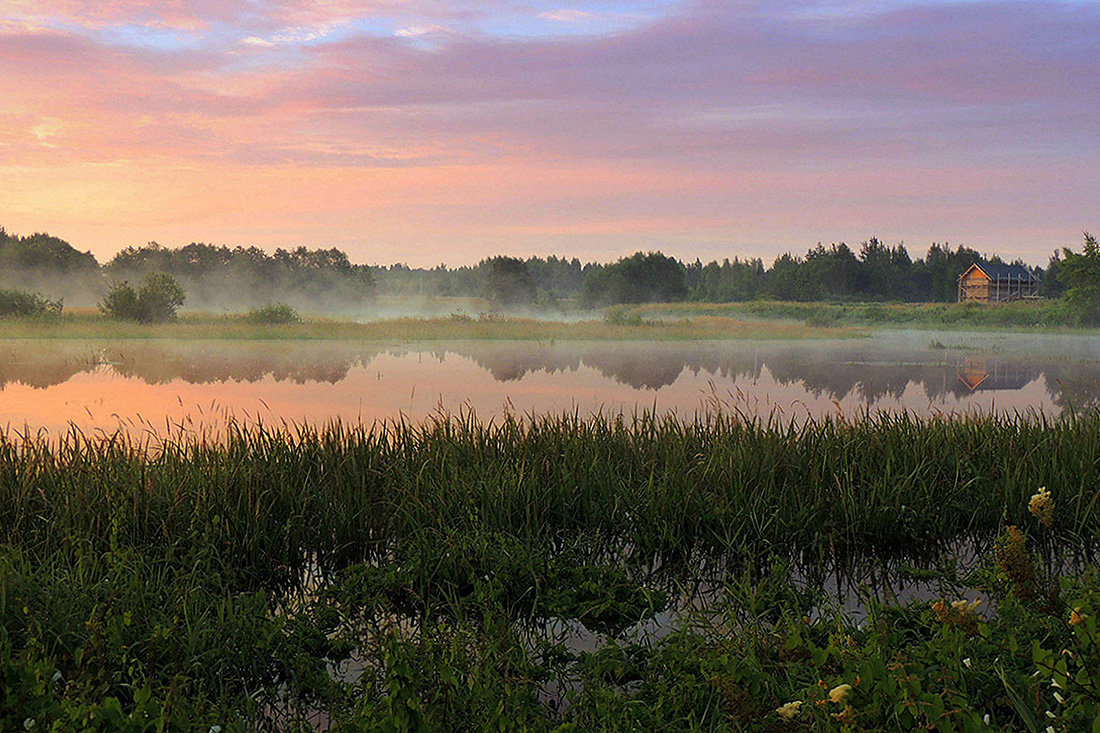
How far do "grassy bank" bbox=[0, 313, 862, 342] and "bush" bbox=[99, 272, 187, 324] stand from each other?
545mm

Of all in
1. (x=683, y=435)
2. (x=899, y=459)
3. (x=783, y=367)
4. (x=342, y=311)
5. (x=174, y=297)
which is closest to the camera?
(x=899, y=459)

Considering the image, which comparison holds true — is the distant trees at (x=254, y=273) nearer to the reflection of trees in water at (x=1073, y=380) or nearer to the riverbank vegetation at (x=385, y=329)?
the riverbank vegetation at (x=385, y=329)

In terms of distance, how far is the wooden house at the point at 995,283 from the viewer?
2438 inches

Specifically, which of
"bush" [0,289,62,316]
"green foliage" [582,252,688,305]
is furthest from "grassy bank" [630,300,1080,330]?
"bush" [0,289,62,316]

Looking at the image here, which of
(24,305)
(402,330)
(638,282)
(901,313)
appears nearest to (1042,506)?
(402,330)

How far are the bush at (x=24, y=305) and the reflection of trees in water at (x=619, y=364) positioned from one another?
28.9 ft

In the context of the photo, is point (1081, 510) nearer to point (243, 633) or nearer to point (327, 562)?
point (327, 562)

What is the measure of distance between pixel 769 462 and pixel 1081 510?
2.18m

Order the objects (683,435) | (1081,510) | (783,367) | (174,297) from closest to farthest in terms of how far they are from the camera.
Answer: (1081,510) < (683,435) < (783,367) < (174,297)

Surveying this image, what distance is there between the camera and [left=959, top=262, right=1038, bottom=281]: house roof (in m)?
62.1

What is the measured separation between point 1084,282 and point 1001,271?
25.2m

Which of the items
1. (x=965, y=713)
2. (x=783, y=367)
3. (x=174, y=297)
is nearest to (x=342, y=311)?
(x=174, y=297)

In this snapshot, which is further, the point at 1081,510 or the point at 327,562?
the point at 1081,510

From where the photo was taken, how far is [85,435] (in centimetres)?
609
